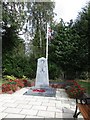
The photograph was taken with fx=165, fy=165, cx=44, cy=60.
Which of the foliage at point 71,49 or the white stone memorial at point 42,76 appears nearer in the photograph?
the white stone memorial at point 42,76

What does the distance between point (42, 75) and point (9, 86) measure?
2.49 m

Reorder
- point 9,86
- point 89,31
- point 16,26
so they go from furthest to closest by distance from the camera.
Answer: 1. point 16,26
2. point 89,31
3. point 9,86

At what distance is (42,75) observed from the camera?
984cm

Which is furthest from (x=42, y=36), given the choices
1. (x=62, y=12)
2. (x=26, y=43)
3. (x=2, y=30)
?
(x=2, y=30)

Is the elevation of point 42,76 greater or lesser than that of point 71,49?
lesser

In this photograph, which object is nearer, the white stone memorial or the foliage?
the white stone memorial

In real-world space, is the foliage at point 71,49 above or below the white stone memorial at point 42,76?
above

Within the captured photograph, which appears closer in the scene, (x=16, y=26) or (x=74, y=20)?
(x=16, y=26)

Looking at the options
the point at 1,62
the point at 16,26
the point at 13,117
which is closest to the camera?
the point at 13,117

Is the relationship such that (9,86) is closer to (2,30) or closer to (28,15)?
(2,30)

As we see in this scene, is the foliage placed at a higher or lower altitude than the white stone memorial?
higher

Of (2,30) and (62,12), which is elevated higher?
(62,12)

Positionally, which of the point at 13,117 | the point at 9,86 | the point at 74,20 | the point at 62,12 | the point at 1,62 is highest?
the point at 62,12

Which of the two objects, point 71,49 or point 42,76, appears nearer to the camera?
point 42,76
